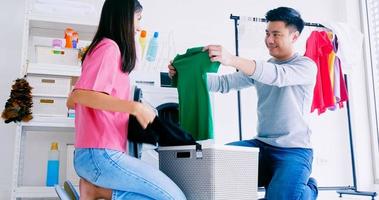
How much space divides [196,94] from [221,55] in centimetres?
25

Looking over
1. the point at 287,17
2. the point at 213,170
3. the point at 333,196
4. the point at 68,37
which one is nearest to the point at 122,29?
the point at 213,170

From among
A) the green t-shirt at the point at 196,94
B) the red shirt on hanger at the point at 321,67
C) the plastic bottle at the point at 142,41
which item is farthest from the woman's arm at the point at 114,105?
the red shirt on hanger at the point at 321,67

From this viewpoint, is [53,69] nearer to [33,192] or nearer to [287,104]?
[33,192]

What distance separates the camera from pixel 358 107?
388cm

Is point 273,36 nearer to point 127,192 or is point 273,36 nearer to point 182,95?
point 182,95

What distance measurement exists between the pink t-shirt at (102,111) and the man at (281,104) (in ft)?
1.85

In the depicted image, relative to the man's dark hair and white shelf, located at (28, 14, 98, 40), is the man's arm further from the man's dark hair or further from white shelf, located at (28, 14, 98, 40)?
white shelf, located at (28, 14, 98, 40)

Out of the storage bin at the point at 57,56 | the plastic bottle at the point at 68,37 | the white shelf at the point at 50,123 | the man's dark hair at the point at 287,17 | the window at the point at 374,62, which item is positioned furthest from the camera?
the window at the point at 374,62

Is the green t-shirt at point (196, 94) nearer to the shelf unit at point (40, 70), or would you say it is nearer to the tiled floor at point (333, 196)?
the shelf unit at point (40, 70)

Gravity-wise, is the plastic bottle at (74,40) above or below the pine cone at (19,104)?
above

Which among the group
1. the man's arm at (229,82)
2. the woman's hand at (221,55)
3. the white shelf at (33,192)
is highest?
the woman's hand at (221,55)

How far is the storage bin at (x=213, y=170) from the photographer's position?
1507 millimetres

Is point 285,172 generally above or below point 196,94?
below

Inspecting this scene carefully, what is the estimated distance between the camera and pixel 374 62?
12.9 ft
